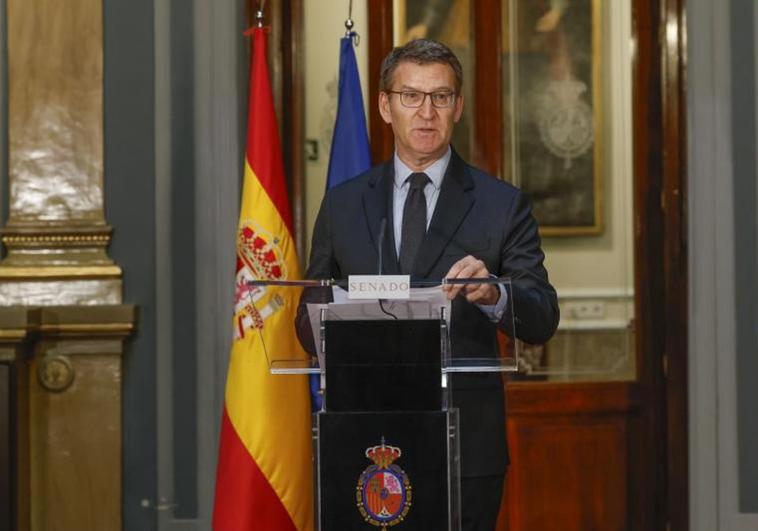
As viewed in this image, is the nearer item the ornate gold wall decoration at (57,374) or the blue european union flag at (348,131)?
the blue european union flag at (348,131)

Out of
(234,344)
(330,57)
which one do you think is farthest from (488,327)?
(330,57)

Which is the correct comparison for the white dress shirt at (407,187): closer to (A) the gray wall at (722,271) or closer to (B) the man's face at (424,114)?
(B) the man's face at (424,114)

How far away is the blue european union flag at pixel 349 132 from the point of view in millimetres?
4328

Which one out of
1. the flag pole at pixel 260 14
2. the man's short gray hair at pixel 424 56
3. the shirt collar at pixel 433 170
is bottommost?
the shirt collar at pixel 433 170

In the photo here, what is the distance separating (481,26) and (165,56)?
1199 millimetres

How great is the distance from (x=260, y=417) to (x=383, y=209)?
145 centimetres

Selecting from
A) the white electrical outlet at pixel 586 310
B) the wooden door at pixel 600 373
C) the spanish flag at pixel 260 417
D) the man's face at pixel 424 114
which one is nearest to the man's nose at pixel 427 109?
the man's face at pixel 424 114

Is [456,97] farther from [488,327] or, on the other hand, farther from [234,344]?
[234,344]

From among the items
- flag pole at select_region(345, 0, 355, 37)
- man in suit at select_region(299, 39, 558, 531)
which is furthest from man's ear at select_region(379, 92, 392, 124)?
flag pole at select_region(345, 0, 355, 37)

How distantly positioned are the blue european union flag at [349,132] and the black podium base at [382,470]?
205cm

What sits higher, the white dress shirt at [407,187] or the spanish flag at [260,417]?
the white dress shirt at [407,187]

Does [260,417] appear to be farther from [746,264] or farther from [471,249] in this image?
[746,264]

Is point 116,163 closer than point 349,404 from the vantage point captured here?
No

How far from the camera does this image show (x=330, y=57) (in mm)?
4887
